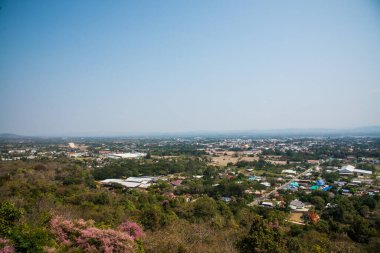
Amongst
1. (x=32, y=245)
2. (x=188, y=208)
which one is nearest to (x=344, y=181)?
(x=188, y=208)

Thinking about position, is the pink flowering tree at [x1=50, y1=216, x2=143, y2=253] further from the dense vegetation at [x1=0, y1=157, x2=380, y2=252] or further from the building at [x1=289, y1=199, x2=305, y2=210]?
the building at [x1=289, y1=199, x2=305, y2=210]

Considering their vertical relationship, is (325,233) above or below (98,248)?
below

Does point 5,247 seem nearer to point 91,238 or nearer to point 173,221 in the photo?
point 91,238

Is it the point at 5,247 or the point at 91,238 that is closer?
the point at 5,247

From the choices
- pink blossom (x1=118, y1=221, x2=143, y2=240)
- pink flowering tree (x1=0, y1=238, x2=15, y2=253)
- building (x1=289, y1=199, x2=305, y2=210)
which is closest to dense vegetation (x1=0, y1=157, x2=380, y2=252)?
pink flowering tree (x1=0, y1=238, x2=15, y2=253)

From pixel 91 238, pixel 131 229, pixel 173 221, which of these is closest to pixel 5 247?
pixel 91 238

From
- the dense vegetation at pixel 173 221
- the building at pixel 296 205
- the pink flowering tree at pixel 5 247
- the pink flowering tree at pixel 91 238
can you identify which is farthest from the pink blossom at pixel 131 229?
the building at pixel 296 205

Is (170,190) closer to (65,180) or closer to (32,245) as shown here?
(65,180)
